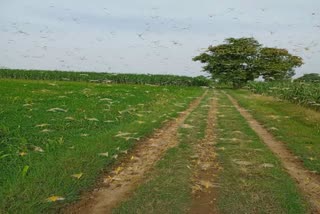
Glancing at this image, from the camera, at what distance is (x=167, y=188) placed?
6258 mm

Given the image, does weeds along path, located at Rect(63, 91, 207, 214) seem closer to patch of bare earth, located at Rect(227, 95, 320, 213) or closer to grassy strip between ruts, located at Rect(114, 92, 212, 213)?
grassy strip between ruts, located at Rect(114, 92, 212, 213)

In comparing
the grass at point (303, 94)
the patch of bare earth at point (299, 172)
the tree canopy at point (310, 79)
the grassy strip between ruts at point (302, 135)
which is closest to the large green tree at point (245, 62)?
the tree canopy at point (310, 79)

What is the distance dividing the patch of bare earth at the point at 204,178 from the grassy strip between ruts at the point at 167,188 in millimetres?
123

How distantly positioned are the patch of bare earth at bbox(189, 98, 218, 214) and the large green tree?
51.0 metres

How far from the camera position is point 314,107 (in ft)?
70.6

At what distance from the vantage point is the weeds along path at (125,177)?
5.54 metres

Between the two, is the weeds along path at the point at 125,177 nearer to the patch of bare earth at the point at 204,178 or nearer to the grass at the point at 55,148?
the grass at the point at 55,148

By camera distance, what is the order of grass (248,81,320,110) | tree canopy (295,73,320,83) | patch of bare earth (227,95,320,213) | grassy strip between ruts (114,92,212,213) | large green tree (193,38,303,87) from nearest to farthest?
grassy strip between ruts (114,92,212,213), patch of bare earth (227,95,320,213), grass (248,81,320,110), tree canopy (295,73,320,83), large green tree (193,38,303,87)

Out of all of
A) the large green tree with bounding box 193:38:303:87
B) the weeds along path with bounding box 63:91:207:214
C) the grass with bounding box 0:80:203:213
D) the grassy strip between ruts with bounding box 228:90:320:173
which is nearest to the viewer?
the weeds along path with bounding box 63:91:207:214

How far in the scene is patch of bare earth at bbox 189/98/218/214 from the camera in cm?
556

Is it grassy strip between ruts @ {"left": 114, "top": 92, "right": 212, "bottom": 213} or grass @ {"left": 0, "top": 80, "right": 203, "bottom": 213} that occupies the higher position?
grassy strip between ruts @ {"left": 114, "top": 92, "right": 212, "bottom": 213}

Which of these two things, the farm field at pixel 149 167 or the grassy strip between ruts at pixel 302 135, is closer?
the farm field at pixel 149 167

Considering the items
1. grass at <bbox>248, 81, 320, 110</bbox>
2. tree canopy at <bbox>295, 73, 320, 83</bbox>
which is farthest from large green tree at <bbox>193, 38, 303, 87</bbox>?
grass at <bbox>248, 81, 320, 110</bbox>

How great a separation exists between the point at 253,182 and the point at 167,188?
156cm
